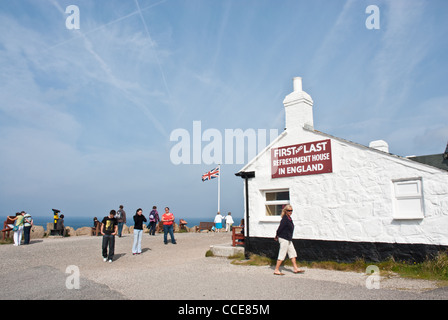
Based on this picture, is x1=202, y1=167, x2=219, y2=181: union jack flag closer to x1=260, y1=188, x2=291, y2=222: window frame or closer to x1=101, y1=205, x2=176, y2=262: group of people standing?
x1=101, y1=205, x2=176, y2=262: group of people standing

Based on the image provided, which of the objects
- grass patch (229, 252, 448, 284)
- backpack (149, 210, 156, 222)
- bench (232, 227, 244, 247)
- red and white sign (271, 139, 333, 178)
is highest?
red and white sign (271, 139, 333, 178)

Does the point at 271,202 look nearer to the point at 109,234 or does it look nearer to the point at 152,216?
the point at 109,234

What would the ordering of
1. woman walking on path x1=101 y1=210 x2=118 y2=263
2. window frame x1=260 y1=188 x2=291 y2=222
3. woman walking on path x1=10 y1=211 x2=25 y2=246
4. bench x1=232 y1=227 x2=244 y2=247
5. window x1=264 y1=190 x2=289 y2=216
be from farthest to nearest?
woman walking on path x1=10 y1=211 x2=25 y2=246 → bench x1=232 y1=227 x2=244 y2=247 → woman walking on path x1=101 y1=210 x2=118 y2=263 → window x1=264 y1=190 x2=289 y2=216 → window frame x1=260 y1=188 x2=291 y2=222

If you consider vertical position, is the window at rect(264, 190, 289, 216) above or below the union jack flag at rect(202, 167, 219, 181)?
below

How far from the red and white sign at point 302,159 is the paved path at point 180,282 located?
122 inches

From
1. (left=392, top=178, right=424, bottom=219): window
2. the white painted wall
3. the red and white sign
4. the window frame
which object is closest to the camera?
the white painted wall

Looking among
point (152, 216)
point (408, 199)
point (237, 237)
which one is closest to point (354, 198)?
point (408, 199)

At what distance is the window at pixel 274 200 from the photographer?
11938 mm

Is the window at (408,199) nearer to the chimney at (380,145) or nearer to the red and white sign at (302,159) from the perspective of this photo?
the red and white sign at (302,159)

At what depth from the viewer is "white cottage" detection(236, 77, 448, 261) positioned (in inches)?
348

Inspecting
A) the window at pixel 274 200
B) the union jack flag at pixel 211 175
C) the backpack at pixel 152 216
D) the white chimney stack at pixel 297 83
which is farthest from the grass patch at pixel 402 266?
the union jack flag at pixel 211 175

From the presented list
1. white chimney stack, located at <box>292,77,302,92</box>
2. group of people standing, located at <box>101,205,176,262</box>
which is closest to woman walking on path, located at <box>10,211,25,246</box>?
group of people standing, located at <box>101,205,176,262</box>

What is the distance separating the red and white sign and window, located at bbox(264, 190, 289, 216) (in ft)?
2.21
